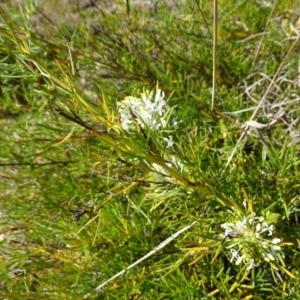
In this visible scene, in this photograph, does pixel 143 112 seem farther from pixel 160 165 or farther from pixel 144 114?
pixel 160 165

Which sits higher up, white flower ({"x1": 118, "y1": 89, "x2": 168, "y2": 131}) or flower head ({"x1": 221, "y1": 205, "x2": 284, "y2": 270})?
white flower ({"x1": 118, "y1": 89, "x2": 168, "y2": 131})

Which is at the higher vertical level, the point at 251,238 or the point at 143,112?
the point at 143,112

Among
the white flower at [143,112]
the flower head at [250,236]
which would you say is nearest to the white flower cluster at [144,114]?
A: the white flower at [143,112]

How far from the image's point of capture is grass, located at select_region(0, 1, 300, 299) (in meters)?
0.98

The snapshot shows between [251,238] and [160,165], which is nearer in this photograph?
[160,165]

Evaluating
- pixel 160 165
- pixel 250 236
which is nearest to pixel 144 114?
pixel 160 165

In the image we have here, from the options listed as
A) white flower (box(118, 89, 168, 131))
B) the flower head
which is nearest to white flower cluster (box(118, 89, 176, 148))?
white flower (box(118, 89, 168, 131))

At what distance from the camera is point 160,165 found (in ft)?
2.76

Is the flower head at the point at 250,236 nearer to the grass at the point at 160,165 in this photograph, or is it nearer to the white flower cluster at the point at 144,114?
the grass at the point at 160,165

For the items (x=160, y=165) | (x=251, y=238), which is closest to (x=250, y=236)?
(x=251, y=238)

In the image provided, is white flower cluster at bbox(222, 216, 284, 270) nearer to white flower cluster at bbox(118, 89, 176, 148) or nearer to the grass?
the grass

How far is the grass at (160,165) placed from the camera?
975 millimetres

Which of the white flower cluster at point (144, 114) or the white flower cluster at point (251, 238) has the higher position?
the white flower cluster at point (144, 114)

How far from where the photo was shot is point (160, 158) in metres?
0.84
